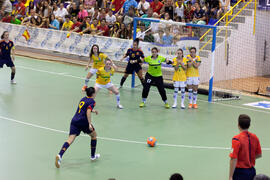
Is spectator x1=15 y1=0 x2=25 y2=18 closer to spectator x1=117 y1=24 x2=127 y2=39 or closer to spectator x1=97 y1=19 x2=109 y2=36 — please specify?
spectator x1=97 y1=19 x2=109 y2=36

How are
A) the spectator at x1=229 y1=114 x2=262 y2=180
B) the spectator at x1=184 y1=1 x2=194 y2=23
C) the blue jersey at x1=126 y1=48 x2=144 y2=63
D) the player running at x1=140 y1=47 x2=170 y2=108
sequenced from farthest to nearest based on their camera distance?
the spectator at x1=184 y1=1 x2=194 y2=23, the blue jersey at x1=126 y1=48 x2=144 y2=63, the player running at x1=140 y1=47 x2=170 y2=108, the spectator at x1=229 y1=114 x2=262 y2=180

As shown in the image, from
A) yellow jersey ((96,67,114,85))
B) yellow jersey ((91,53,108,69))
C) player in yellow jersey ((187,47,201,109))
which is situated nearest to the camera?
yellow jersey ((96,67,114,85))

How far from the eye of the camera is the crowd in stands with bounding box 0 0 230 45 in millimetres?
20453

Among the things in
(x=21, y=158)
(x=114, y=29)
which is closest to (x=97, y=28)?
(x=114, y=29)

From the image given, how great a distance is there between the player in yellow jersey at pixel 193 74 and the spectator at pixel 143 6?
8.41m

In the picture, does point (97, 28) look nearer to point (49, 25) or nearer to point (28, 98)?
point (49, 25)

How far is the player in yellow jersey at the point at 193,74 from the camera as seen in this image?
16812mm

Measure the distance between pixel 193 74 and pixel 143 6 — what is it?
28.9ft

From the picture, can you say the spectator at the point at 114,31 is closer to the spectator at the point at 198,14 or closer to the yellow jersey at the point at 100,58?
the spectator at the point at 198,14

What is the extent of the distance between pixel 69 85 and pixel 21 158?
9.00 meters

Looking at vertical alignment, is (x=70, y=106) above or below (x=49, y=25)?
below

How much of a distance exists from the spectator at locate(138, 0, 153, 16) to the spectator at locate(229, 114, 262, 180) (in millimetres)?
17567

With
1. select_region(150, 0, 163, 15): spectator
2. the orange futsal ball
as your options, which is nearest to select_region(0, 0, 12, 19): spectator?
select_region(150, 0, 163, 15): spectator

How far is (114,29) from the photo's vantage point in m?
24.4
